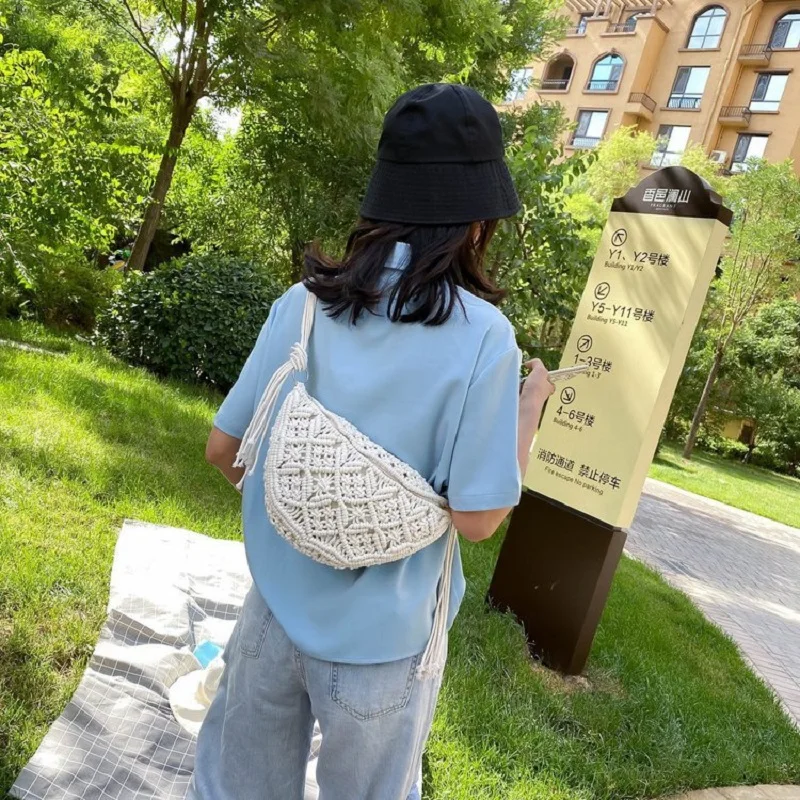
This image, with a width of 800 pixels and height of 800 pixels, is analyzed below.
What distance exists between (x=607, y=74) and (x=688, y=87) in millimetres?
3569

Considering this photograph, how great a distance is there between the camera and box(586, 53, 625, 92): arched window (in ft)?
104

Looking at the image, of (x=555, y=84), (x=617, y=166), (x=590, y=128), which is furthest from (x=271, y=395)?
(x=555, y=84)

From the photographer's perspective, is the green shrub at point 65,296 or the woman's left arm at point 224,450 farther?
the green shrub at point 65,296

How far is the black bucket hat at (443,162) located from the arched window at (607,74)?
34.3 metres

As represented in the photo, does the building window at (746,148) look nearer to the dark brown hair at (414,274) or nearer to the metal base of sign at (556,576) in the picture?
the metal base of sign at (556,576)

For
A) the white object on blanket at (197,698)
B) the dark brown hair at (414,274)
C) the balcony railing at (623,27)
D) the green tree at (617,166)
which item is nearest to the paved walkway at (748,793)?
the white object on blanket at (197,698)

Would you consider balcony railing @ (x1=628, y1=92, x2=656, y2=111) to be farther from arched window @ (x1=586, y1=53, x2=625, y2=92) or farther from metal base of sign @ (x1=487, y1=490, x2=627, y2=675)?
metal base of sign @ (x1=487, y1=490, x2=627, y2=675)

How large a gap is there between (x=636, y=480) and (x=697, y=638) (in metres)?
2.06

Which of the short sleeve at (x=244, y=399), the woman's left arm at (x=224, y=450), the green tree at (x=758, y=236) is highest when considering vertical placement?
the green tree at (x=758, y=236)

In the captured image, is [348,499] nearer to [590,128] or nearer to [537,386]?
[537,386]

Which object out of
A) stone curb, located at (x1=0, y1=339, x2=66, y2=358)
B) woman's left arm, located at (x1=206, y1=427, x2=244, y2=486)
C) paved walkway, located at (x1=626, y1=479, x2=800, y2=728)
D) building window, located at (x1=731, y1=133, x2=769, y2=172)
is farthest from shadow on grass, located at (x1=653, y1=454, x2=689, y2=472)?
building window, located at (x1=731, y1=133, x2=769, y2=172)

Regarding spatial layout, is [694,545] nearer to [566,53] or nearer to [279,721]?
[279,721]

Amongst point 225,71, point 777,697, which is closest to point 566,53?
point 225,71

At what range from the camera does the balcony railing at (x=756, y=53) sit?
94.3 feet
